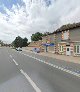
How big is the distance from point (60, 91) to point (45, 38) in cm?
6131

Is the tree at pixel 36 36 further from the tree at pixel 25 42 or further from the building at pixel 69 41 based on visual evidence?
the building at pixel 69 41

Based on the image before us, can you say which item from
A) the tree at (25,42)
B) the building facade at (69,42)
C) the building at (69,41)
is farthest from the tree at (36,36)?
the building facade at (69,42)

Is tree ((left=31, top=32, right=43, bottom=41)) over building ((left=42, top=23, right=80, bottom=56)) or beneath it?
over

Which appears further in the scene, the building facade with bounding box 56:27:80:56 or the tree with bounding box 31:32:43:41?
the tree with bounding box 31:32:43:41

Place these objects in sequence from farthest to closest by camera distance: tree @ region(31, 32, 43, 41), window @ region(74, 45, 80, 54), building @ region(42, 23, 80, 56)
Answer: tree @ region(31, 32, 43, 41) → building @ region(42, 23, 80, 56) → window @ region(74, 45, 80, 54)

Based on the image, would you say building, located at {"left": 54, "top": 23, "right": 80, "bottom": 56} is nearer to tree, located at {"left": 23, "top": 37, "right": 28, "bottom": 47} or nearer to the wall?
the wall

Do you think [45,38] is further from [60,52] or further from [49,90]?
[49,90]

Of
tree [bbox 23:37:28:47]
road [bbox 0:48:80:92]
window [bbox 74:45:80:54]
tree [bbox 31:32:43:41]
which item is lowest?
road [bbox 0:48:80:92]

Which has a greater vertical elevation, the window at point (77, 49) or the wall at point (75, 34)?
the wall at point (75, 34)

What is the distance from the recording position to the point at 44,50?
6975 centimetres

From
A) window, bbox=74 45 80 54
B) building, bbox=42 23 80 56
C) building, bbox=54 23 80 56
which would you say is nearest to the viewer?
window, bbox=74 45 80 54

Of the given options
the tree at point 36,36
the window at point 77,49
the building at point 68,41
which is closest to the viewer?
the window at point 77,49

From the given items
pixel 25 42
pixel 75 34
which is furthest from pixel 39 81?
pixel 25 42

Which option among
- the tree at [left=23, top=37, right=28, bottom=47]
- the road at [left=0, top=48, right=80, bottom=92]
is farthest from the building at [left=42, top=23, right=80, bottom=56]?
the tree at [left=23, top=37, right=28, bottom=47]
